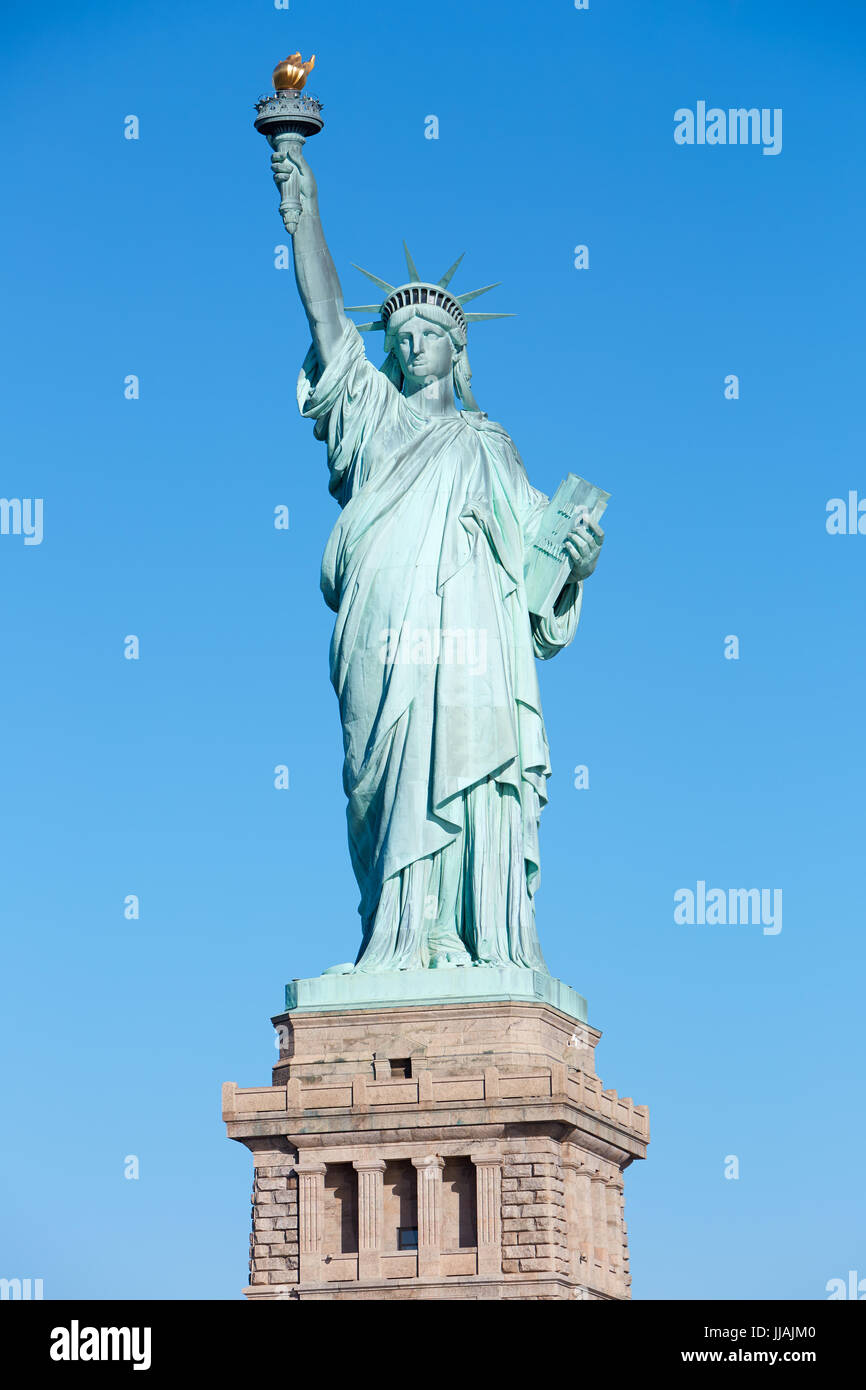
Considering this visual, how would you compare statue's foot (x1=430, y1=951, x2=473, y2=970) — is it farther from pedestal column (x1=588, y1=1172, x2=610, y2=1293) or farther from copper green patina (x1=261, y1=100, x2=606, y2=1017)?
pedestal column (x1=588, y1=1172, x2=610, y2=1293)

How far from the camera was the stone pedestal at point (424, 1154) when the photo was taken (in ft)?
102

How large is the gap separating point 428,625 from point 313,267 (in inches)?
171

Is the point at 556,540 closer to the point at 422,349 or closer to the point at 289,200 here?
the point at 422,349

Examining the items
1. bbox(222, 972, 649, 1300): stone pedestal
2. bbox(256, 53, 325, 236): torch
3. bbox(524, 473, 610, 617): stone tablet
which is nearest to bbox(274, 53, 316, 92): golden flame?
bbox(256, 53, 325, 236): torch

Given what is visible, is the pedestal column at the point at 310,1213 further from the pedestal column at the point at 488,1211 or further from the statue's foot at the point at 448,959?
the statue's foot at the point at 448,959

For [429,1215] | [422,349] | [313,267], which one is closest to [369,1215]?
[429,1215]

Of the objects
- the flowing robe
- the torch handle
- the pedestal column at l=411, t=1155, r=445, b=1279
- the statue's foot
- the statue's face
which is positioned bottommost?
the pedestal column at l=411, t=1155, r=445, b=1279

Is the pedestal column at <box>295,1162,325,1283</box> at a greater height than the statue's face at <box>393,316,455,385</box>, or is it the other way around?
the statue's face at <box>393,316,455,385</box>

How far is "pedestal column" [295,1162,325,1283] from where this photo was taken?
3152 centimetres

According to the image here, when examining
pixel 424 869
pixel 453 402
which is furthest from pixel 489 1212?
pixel 453 402

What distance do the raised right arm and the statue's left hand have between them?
351 cm

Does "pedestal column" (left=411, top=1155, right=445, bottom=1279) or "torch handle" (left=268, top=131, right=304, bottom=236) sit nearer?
"pedestal column" (left=411, top=1155, right=445, bottom=1279)

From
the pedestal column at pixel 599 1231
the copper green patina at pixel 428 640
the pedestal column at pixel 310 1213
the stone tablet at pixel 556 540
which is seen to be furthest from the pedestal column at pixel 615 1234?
the stone tablet at pixel 556 540
